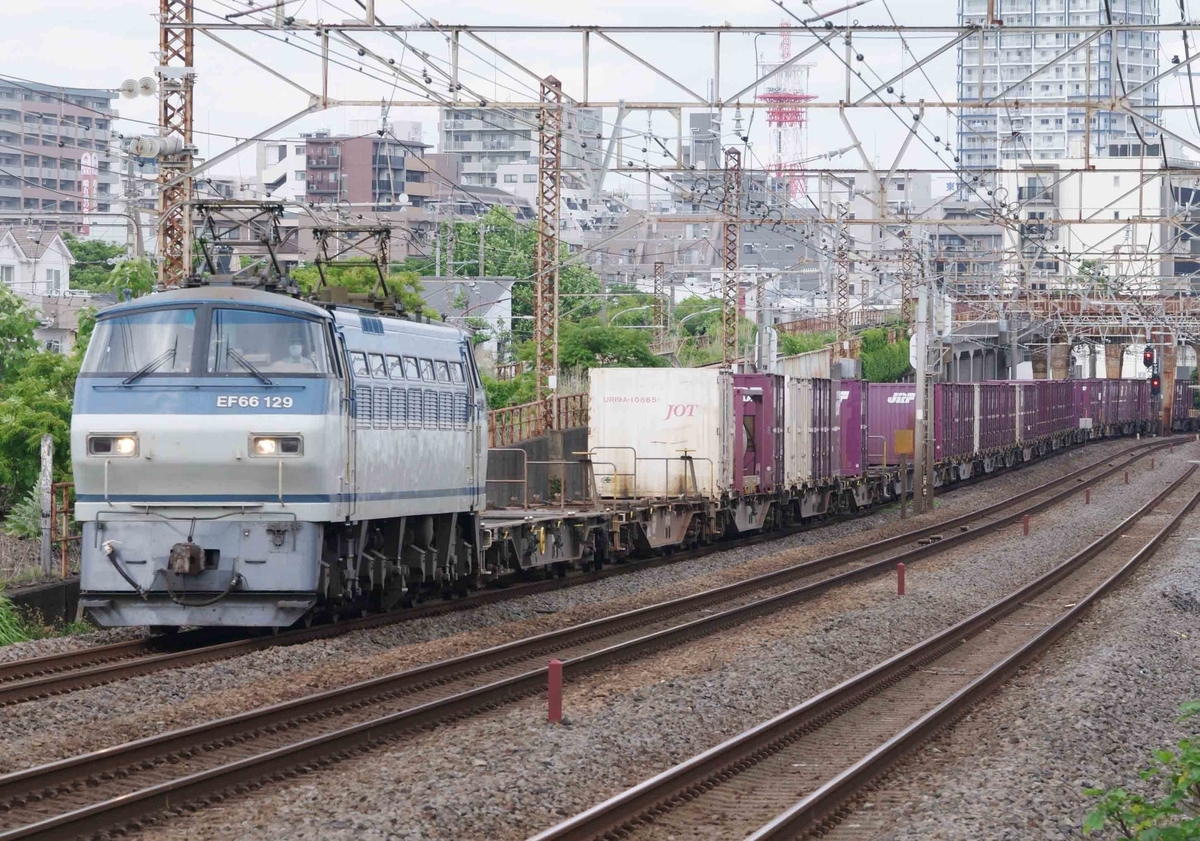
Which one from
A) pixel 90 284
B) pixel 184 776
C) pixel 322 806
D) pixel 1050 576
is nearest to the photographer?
pixel 322 806

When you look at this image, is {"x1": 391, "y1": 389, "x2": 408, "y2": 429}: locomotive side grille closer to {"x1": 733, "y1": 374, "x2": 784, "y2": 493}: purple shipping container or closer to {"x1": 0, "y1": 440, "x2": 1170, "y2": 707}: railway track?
{"x1": 0, "y1": 440, "x2": 1170, "y2": 707}: railway track

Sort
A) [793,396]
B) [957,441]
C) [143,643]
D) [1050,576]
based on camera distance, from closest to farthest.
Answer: [143,643] < [1050,576] < [793,396] < [957,441]

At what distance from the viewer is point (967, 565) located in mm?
27062

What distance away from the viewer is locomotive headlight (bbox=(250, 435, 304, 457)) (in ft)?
50.6

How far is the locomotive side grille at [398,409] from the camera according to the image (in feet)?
57.4

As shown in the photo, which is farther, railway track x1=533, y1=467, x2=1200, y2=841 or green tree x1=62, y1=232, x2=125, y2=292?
green tree x1=62, y1=232, x2=125, y2=292

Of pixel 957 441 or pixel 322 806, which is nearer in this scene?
pixel 322 806

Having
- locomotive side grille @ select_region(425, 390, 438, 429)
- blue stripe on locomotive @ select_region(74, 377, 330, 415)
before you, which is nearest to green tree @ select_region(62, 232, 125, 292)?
locomotive side grille @ select_region(425, 390, 438, 429)

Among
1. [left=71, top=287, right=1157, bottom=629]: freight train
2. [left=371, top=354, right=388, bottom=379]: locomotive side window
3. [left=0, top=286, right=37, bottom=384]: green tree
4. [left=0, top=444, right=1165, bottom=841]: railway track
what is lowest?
[left=0, top=444, right=1165, bottom=841]: railway track

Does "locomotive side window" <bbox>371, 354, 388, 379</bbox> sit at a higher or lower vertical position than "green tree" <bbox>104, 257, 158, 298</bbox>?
lower

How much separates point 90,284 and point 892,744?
261 feet

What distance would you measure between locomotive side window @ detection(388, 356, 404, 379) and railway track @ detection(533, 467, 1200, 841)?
19.4 feet

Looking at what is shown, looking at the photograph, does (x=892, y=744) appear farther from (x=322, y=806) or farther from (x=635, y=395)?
(x=635, y=395)

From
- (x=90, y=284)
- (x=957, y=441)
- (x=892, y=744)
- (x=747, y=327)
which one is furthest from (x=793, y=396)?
(x=90, y=284)
